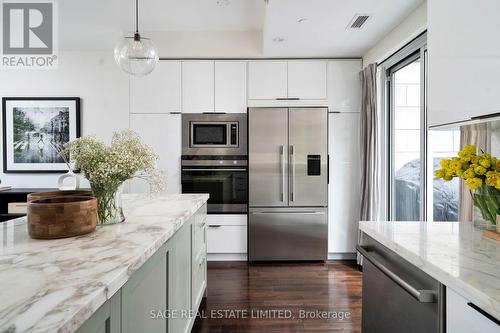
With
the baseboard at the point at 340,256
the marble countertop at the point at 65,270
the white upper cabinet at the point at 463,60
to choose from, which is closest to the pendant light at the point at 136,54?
the marble countertop at the point at 65,270

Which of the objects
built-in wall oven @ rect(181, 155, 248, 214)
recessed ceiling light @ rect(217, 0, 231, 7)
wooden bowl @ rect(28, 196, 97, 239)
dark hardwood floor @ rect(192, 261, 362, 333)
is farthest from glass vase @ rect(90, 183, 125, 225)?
recessed ceiling light @ rect(217, 0, 231, 7)

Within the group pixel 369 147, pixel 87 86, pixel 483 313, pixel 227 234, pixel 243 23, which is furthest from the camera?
pixel 87 86

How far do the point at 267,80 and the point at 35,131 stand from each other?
3.01 m

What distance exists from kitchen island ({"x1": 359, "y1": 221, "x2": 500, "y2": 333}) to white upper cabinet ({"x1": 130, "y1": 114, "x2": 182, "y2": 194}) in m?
2.53

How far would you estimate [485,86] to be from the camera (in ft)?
3.73

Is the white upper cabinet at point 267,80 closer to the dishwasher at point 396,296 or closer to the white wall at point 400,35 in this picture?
the white wall at point 400,35

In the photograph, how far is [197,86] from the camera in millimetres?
3479

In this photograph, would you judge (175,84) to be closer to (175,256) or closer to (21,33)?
(21,33)

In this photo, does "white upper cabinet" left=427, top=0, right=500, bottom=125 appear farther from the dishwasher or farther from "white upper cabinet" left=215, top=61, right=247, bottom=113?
"white upper cabinet" left=215, top=61, right=247, bottom=113

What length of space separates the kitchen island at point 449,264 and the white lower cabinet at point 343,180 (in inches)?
78.2

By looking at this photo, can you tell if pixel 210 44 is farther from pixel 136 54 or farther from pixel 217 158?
pixel 136 54

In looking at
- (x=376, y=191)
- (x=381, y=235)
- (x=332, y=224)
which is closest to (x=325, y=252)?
(x=332, y=224)

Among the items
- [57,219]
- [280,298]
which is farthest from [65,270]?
[280,298]

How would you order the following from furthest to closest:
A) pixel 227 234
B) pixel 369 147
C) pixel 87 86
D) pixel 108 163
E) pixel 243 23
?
pixel 87 86
pixel 227 234
pixel 243 23
pixel 369 147
pixel 108 163
